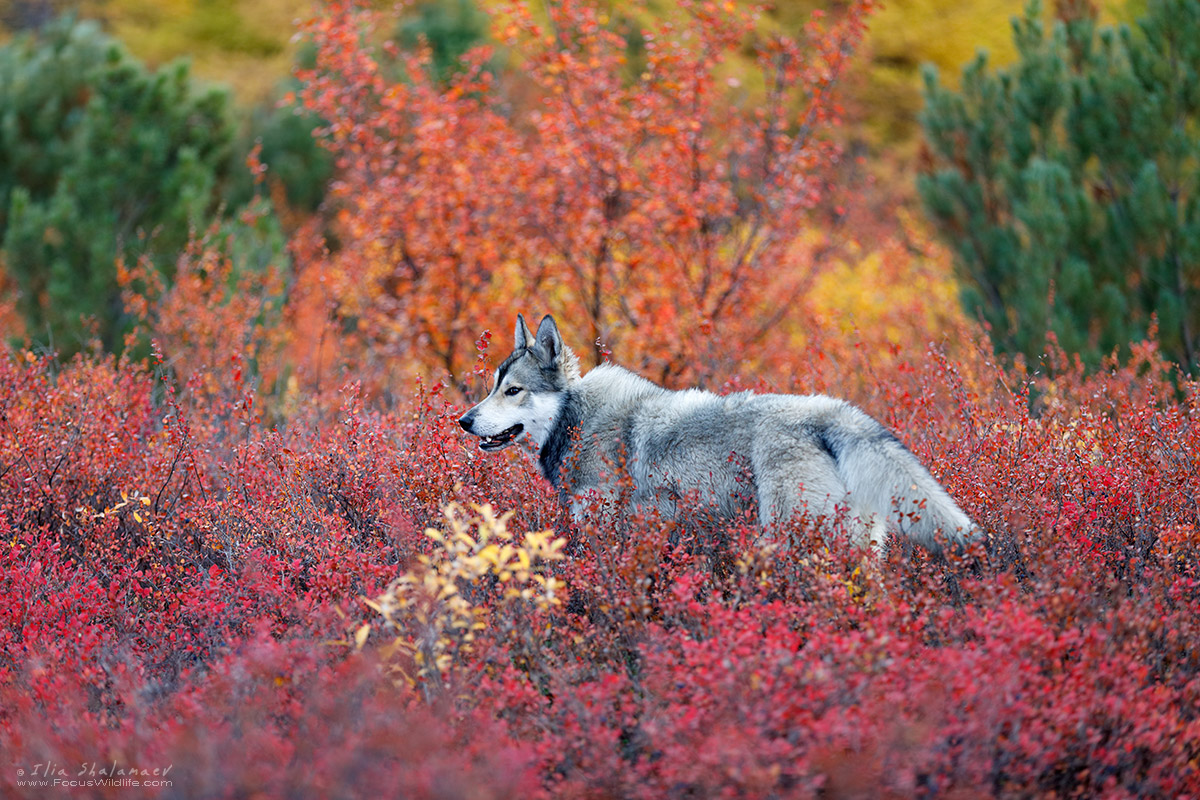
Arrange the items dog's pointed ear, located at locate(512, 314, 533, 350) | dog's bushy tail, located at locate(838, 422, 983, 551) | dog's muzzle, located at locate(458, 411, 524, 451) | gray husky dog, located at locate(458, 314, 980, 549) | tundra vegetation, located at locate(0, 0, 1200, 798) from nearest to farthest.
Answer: tundra vegetation, located at locate(0, 0, 1200, 798), dog's bushy tail, located at locate(838, 422, 983, 551), gray husky dog, located at locate(458, 314, 980, 549), dog's muzzle, located at locate(458, 411, 524, 451), dog's pointed ear, located at locate(512, 314, 533, 350)

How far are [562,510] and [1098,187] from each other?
752cm

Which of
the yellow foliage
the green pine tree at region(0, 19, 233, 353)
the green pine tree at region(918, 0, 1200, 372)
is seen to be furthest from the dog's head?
the green pine tree at region(0, 19, 233, 353)

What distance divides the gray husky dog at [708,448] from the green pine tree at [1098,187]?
4.94 meters

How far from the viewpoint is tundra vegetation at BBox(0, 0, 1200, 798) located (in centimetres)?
317

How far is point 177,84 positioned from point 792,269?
957cm

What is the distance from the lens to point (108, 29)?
1047 inches

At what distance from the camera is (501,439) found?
5574mm

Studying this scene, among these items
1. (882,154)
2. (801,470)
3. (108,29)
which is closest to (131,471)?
Answer: (801,470)

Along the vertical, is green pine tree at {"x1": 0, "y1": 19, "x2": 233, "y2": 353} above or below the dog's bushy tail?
below

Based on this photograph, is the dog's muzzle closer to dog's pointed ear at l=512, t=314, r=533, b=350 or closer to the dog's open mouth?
the dog's open mouth

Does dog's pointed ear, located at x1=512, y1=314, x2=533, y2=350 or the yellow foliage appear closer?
the yellow foliage

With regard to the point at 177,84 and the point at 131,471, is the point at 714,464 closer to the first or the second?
the point at 131,471

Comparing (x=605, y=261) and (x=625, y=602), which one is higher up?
(x=625, y=602)

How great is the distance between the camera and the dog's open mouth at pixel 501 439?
18.2ft
